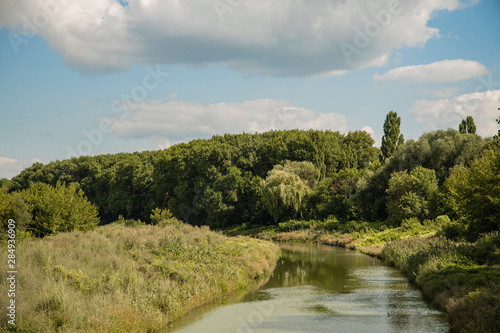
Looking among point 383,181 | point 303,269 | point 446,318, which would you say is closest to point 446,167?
point 383,181

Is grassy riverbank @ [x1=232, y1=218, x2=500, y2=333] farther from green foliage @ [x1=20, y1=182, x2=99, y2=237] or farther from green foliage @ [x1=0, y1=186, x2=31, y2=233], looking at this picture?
green foliage @ [x1=0, y1=186, x2=31, y2=233]

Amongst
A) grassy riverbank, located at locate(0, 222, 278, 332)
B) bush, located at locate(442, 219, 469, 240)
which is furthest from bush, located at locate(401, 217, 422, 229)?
grassy riverbank, located at locate(0, 222, 278, 332)

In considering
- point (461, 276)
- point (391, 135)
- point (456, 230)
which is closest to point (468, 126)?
point (391, 135)

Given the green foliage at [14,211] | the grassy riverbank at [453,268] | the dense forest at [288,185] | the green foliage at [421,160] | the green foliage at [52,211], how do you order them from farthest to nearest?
the green foliage at [421,160]
the dense forest at [288,185]
the green foliage at [52,211]
the green foliage at [14,211]
the grassy riverbank at [453,268]

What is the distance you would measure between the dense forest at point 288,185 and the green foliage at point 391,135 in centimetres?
15

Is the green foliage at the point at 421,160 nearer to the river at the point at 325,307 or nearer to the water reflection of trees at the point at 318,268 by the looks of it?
the water reflection of trees at the point at 318,268

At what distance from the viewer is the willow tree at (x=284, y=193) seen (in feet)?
197

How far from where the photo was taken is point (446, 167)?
175ft

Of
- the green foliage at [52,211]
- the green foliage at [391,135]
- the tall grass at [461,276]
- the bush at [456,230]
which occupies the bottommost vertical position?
the tall grass at [461,276]

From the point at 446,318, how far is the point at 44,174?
115 meters

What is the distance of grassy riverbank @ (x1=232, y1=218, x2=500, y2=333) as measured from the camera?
588 inches

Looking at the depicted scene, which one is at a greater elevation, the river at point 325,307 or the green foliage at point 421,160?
the green foliage at point 421,160

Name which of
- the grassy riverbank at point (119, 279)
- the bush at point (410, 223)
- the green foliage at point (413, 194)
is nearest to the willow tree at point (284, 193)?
the green foliage at point (413, 194)

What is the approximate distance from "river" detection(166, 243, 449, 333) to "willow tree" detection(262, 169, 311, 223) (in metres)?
28.1
